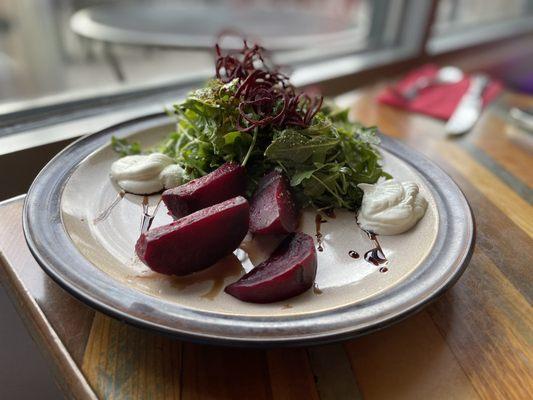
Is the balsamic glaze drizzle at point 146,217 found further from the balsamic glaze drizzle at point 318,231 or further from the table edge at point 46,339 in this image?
the balsamic glaze drizzle at point 318,231

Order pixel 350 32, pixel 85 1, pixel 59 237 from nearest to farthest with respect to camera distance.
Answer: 1. pixel 59 237
2. pixel 350 32
3. pixel 85 1

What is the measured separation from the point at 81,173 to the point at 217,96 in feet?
1.24

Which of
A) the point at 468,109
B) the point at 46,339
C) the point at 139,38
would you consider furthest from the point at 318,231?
the point at 139,38

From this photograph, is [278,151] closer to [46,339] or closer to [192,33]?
[46,339]

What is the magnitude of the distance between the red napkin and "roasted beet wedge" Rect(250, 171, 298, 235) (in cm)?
104

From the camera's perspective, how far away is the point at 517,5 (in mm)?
3641

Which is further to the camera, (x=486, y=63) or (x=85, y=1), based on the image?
(x=85, y=1)

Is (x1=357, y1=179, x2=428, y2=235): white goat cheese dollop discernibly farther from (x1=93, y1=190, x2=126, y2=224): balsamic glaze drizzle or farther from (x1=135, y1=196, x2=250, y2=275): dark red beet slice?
(x1=93, y1=190, x2=126, y2=224): balsamic glaze drizzle

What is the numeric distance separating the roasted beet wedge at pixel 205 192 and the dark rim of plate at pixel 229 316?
23 centimetres

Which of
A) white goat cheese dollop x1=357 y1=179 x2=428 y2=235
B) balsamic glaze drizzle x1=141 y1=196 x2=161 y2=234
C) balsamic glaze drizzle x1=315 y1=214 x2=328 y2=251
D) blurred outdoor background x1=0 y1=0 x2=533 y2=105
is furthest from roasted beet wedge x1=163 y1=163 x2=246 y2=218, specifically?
blurred outdoor background x1=0 y1=0 x2=533 y2=105

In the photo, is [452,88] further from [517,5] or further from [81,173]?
[517,5]

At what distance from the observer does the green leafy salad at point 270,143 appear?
111 centimetres

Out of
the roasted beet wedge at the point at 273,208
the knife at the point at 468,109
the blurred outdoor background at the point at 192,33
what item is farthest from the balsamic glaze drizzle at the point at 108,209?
the knife at the point at 468,109

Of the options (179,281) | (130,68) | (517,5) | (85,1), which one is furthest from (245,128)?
(85,1)
